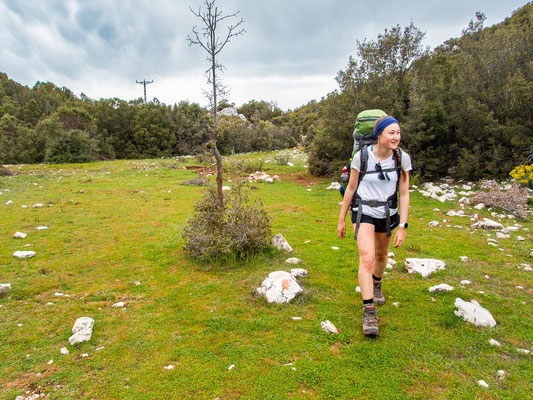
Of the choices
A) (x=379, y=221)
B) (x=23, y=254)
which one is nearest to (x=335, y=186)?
(x=379, y=221)

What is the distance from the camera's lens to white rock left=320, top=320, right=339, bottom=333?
12.7ft

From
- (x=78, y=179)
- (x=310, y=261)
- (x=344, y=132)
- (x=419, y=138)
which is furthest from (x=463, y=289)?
(x=78, y=179)

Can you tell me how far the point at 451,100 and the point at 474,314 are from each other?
14.2m

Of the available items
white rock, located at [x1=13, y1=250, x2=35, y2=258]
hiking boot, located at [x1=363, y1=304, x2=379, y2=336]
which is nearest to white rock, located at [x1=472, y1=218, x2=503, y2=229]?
hiking boot, located at [x1=363, y1=304, x2=379, y2=336]

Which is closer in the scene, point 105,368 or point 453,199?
point 105,368

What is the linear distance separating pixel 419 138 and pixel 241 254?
11567mm

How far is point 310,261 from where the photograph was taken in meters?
6.34

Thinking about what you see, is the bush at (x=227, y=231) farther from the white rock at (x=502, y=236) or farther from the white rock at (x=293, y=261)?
the white rock at (x=502, y=236)

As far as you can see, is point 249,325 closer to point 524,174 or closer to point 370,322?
point 370,322

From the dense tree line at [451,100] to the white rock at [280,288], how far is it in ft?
38.6

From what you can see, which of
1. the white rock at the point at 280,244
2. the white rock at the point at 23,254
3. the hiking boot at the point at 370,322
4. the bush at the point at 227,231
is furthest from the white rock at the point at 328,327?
the white rock at the point at 23,254

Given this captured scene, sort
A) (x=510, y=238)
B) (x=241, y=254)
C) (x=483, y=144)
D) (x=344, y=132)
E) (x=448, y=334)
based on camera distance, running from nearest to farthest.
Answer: (x=448, y=334)
(x=241, y=254)
(x=510, y=238)
(x=483, y=144)
(x=344, y=132)

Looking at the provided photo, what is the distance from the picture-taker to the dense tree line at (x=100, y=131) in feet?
108

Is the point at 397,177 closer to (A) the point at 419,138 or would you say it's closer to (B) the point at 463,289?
(B) the point at 463,289
